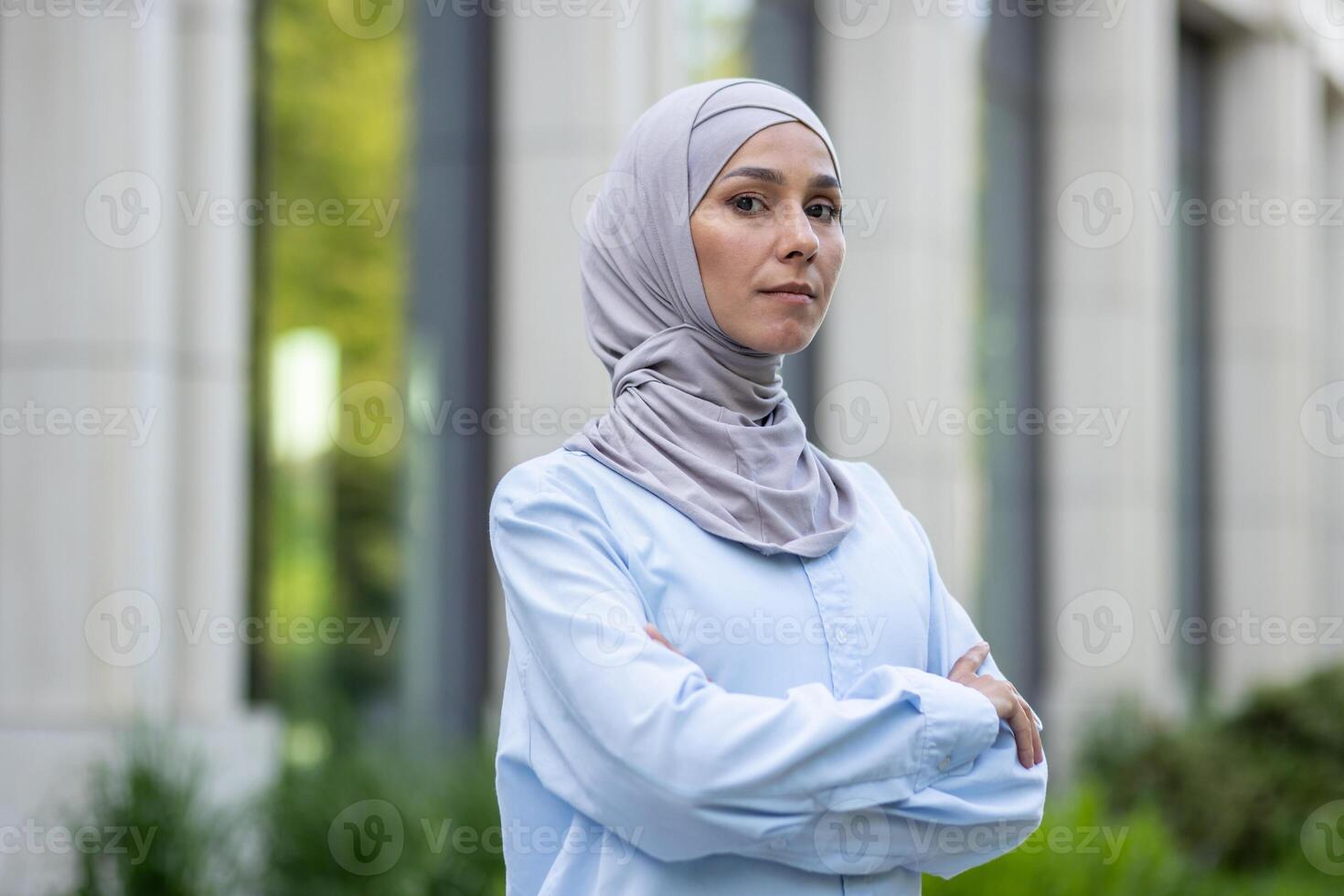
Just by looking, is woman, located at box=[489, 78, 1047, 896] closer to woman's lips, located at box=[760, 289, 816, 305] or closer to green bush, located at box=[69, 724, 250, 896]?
woman's lips, located at box=[760, 289, 816, 305]

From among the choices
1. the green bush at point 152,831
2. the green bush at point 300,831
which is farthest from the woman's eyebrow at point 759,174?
the green bush at point 152,831

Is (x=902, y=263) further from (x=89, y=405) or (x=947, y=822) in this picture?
(x=947, y=822)

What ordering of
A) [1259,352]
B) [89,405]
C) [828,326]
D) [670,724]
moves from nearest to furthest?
[670,724]
[89,405]
[828,326]
[1259,352]

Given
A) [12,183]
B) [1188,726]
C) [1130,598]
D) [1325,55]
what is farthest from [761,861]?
[1325,55]

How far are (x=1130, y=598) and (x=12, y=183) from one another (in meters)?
8.84

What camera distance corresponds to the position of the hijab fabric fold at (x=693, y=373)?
7.47ft

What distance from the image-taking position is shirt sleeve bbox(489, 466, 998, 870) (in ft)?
6.63

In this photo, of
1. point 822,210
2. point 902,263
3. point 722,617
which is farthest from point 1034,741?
point 902,263

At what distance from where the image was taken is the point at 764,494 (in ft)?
7.54

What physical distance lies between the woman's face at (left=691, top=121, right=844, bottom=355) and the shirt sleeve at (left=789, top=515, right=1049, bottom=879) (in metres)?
0.61

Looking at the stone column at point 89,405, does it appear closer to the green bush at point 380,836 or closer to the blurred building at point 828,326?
the blurred building at point 828,326

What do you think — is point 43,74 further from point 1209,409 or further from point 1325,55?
point 1325,55

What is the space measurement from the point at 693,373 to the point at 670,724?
54 centimetres

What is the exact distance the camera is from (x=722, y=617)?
2215mm
